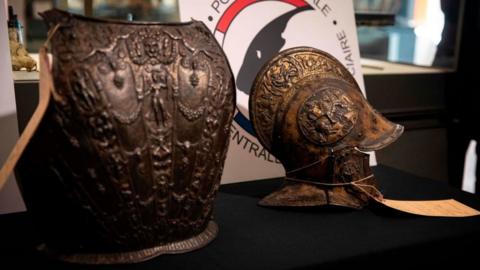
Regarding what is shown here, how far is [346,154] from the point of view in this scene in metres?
1.41

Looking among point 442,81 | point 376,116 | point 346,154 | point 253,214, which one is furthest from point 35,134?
point 442,81

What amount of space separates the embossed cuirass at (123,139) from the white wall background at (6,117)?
0.28 meters

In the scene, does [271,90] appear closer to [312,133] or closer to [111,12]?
[312,133]

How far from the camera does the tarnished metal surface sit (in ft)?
4.64

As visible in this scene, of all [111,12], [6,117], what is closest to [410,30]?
[111,12]

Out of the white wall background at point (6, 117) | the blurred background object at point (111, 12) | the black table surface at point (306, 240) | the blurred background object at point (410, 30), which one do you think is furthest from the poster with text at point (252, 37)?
the blurred background object at point (410, 30)

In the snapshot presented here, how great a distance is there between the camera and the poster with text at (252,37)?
166 cm

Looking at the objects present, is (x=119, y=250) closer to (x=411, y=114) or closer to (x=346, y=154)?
(x=346, y=154)

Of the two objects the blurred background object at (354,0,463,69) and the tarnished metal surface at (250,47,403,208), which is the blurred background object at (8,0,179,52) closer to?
the blurred background object at (354,0,463,69)

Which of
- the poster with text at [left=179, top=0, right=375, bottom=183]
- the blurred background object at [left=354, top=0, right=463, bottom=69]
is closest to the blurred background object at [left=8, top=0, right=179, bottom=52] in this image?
the poster with text at [left=179, top=0, right=375, bottom=183]

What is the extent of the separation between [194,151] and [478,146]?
1.59 metres

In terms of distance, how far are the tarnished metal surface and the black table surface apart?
0.05 meters

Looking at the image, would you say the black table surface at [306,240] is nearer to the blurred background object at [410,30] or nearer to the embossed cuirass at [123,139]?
the embossed cuirass at [123,139]

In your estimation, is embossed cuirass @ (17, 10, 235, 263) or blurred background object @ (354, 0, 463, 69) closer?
embossed cuirass @ (17, 10, 235, 263)
